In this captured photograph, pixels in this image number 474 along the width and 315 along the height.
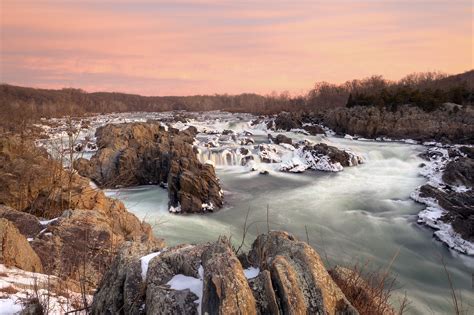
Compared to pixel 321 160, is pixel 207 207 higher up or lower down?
lower down

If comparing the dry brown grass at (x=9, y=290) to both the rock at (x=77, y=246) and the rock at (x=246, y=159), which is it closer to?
the rock at (x=77, y=246)

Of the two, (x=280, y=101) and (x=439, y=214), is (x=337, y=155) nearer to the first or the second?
(x=439, y=214)

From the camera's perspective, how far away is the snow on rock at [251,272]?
3.68 m

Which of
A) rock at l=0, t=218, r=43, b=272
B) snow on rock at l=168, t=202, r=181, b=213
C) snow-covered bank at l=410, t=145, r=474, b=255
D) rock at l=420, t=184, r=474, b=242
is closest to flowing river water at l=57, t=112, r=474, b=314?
snow-covered bank at l=410, t=145, r=474, b=255

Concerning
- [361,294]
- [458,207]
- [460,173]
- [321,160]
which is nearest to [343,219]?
[458,207]

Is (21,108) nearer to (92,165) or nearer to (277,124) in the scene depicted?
(92,165)

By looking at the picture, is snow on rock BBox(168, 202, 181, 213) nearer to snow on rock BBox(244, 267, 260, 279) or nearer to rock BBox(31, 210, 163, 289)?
rock BBox(31, 210, 163, 289)

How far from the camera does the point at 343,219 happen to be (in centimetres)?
1761

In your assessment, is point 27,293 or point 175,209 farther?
point 175,209

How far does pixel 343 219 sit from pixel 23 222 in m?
13.8

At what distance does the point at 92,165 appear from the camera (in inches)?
933

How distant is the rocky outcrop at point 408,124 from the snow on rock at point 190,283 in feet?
122

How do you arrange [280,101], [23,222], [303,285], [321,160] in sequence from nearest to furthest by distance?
[303,285] → [23,222] → [321,160] → [280,101]

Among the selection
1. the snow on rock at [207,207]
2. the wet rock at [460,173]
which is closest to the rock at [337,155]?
the wet rock at [460,173]
